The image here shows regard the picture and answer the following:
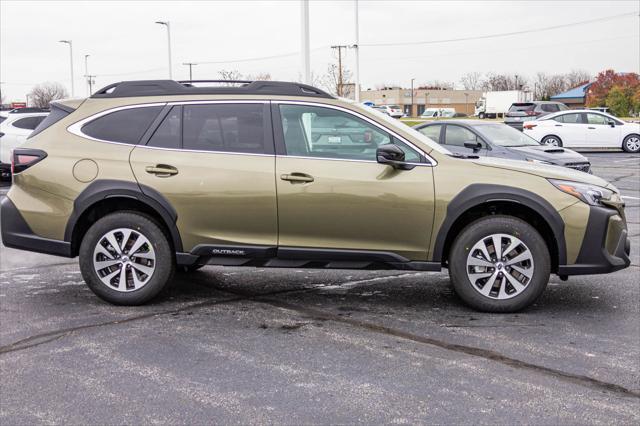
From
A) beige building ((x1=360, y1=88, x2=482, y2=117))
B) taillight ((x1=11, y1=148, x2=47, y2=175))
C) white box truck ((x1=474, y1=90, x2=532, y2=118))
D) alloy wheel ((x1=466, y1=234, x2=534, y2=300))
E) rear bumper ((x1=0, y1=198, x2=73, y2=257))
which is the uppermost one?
beige building ((x1=360, y1=88, x2=482, y2=117))

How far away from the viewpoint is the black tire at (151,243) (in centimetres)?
593

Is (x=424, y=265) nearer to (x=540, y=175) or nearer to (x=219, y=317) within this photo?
(x=540, y=175)

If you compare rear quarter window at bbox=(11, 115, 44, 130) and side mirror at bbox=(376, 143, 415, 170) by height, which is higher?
rear quarter window at bbox=(11, 115, 44, 130)

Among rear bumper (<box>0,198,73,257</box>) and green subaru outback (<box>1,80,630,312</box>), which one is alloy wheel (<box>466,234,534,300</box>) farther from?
rear bumper (<box>0,198,73,257</box>)

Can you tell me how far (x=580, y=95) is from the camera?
10581 cm

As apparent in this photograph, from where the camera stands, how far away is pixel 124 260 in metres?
5.97

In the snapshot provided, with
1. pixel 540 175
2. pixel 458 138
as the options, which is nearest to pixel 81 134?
pixel 540 175

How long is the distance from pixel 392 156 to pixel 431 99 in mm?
143847

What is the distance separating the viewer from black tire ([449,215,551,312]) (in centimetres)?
568

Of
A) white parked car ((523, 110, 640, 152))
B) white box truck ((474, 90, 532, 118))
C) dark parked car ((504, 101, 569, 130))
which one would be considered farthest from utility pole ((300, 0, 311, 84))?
white box truck ((474, 90, 532, 118))

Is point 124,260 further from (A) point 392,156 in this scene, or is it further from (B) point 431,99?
(B) point 431,99

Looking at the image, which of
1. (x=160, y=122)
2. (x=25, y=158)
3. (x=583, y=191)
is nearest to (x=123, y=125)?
(x=160, y=122)

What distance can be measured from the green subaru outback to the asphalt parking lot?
405 mm

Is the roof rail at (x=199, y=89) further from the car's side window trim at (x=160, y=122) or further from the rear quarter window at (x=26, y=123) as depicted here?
the rear quarter window at (x=26, y=123)
